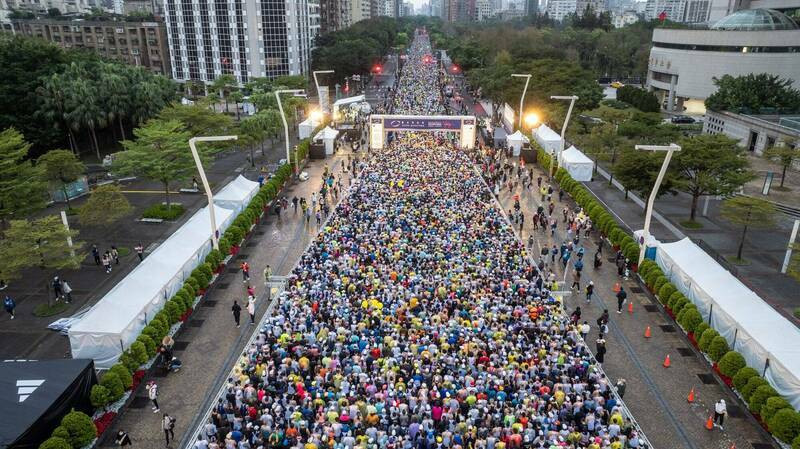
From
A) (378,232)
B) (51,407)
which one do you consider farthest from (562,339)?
(51,407)

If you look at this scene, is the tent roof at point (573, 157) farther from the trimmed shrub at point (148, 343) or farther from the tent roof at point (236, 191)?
the trimmed shrub at point (148, 343)

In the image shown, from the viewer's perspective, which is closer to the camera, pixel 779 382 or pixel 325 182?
pixel 779 382

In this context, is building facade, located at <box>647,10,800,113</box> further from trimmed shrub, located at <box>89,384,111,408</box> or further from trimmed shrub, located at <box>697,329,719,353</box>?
trimmed shrub, located at <box>89,384,111,408</box>

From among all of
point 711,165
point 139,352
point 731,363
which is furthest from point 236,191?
point 711,165

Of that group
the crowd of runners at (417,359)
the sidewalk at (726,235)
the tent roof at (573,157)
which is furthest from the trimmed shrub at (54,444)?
the tent roof at (573,157)

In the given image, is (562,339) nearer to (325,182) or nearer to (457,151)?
(325,182)

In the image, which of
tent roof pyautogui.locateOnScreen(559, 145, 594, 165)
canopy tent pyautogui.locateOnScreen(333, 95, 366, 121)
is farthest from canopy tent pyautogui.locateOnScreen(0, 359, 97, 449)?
canopy tent pyautogui.locateOnScreen(333, 95, 366, 121)

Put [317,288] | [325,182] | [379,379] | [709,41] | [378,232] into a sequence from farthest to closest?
[709,41] < [325,182] < [378,232] < [317,288] < [379,379]
